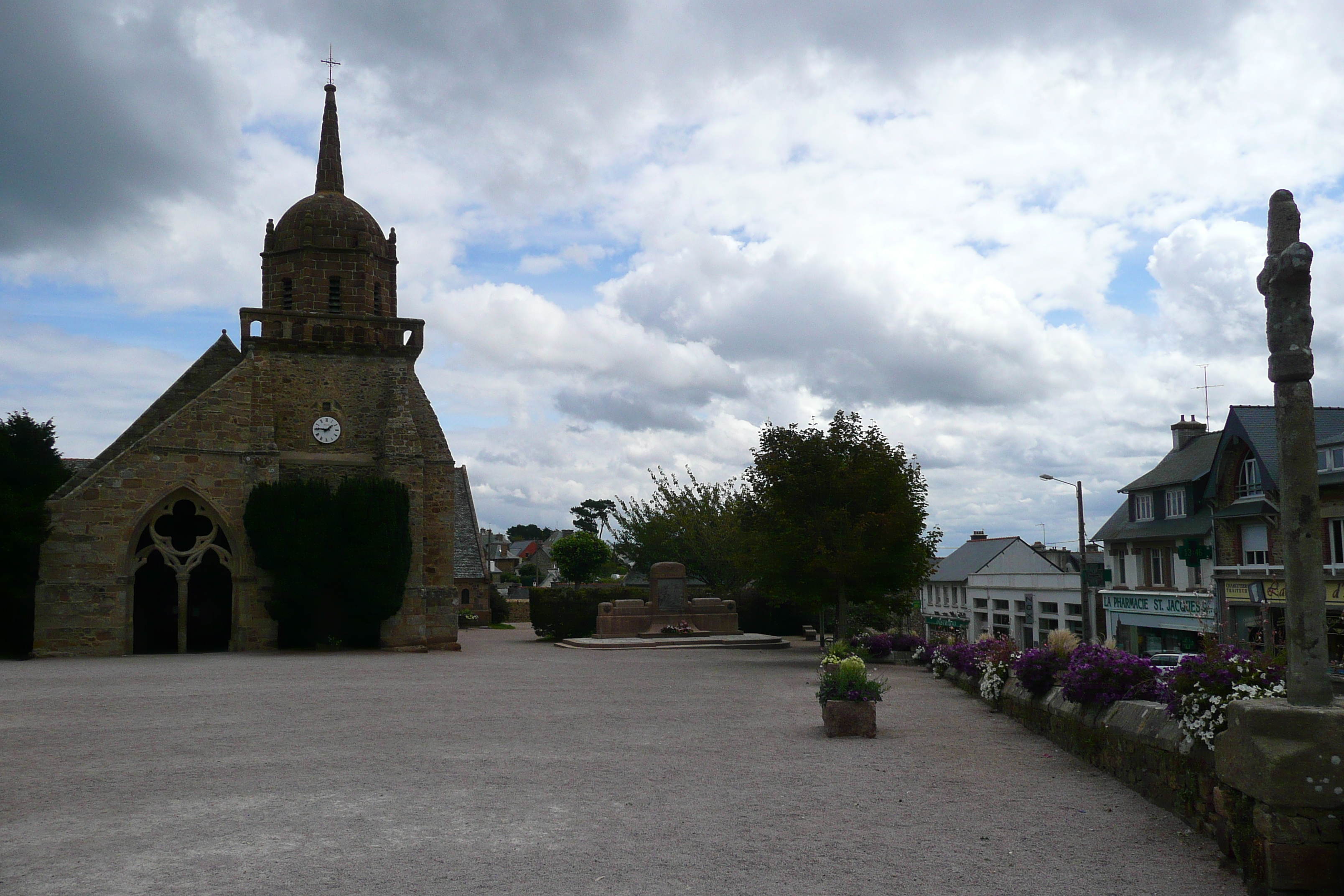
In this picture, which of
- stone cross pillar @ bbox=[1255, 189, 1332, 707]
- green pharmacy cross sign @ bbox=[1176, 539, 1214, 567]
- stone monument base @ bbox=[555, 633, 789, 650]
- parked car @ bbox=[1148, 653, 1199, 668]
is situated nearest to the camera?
stone cross pillar @ bbox=[1255, 189, 1332, 707]

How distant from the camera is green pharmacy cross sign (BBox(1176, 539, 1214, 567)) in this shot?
1312 inches

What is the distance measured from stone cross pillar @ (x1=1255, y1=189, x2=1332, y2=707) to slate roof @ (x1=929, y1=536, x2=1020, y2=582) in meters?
51.2

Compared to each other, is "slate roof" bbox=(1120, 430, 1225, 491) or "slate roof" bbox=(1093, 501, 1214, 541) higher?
"slate roof" bbox=(1120, 430, 1225, 491)

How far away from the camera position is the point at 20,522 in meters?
23.0

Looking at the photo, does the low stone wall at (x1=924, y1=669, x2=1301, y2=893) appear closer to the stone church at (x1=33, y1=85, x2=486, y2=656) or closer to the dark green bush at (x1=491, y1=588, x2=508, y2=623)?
the stone church at (x1=33, y1=85, x2=486, y2=656)

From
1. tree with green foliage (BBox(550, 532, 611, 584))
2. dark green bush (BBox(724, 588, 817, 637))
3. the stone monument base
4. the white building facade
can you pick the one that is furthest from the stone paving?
tree with green foliage (BBox(550, 532, 611, 584))

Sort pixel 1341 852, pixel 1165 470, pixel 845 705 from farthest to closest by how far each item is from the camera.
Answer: pixel 1165 470 → pixel 845 705 → pixel 1341 852

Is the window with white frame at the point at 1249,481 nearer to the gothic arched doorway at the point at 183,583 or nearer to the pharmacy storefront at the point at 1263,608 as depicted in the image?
the pharmacy storefront at the point at 1263,608

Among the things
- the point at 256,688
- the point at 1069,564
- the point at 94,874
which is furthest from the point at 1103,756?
the point at 1069,564

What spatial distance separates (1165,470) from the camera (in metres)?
37.5

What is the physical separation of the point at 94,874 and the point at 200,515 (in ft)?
71.7

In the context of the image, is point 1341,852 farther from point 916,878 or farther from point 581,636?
point 581,636

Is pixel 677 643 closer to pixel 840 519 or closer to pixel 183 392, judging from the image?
pixel 840 519

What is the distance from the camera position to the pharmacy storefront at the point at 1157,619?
32.9 metres
